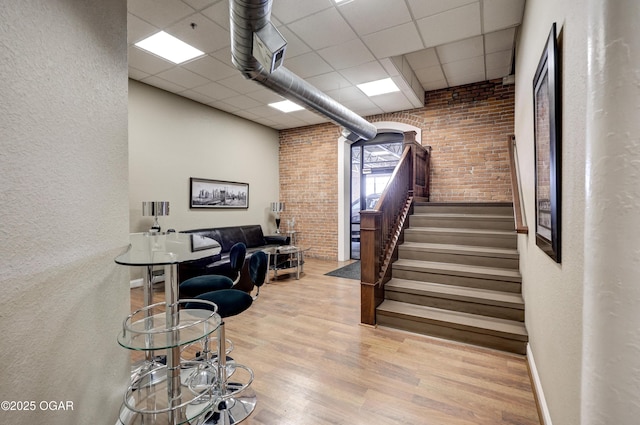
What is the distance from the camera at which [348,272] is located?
5.84 m

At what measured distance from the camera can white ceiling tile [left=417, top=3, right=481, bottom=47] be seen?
10.2 feet

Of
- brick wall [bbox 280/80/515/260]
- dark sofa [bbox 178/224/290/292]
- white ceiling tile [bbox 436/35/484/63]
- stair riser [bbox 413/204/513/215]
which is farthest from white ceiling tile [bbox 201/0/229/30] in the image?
brick wall [bbox 280/80/515/260]

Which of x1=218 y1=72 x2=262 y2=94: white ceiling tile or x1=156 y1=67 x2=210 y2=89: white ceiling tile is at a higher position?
x1=218 y1=72 x2=262 y2=94: white ceiling tile

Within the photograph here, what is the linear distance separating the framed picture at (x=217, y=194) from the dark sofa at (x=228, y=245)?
552mm

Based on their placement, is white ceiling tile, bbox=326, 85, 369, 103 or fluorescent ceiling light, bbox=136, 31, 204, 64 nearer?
fluorescent ceiling light, bbox=136, 31, 204, 64

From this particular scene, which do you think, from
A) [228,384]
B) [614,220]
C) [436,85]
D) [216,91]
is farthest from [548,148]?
[216,91]

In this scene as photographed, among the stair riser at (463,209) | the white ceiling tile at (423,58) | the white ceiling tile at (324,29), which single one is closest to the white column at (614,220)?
the white ceiling tile at (324,29)

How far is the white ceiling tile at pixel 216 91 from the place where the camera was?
4.93 m

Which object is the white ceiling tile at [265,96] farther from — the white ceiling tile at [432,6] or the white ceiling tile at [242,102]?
the white ceiling tile at [432,6]

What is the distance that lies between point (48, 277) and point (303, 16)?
10.7ft

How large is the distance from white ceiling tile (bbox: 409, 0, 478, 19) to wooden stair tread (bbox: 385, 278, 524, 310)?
305cm

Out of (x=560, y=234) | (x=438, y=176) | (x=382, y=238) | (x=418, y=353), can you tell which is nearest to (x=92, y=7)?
(x=560, y=234)

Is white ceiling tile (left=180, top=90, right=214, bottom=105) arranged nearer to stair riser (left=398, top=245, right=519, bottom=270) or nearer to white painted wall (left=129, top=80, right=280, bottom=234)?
white painted wall (left=129, top=80, right=280, bottom=234)

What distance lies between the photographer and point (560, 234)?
53.6 inches
